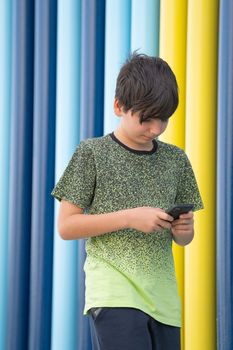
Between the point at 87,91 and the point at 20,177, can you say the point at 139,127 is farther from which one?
the point at 20,177

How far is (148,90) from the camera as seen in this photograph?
1.48 meters

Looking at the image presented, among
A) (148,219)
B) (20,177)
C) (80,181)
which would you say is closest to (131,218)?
(148,219)

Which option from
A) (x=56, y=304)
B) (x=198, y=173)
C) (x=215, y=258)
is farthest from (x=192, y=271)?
(x=56, y=304)

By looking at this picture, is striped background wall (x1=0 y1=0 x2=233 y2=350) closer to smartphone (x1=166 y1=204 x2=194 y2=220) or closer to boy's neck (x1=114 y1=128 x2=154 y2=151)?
boy's neck (x1=114 y1=128 x2=154 y2=151)

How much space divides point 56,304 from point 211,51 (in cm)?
97

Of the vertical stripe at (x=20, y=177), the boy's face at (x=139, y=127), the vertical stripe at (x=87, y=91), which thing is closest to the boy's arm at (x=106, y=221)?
the boy's face at (x=139, y=127)

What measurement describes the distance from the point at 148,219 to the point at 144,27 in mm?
953

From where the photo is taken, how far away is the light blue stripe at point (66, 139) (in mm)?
2305

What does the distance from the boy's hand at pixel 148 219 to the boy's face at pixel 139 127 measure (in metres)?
0.17

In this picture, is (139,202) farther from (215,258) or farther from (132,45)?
(132,45)

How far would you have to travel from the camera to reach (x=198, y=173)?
2.10 metres

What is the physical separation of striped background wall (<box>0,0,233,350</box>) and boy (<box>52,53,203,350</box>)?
52 cm

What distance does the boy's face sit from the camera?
4.87 ft

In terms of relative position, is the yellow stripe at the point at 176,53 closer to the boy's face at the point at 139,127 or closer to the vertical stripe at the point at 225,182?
the vertical stripe at the point at 225,182
